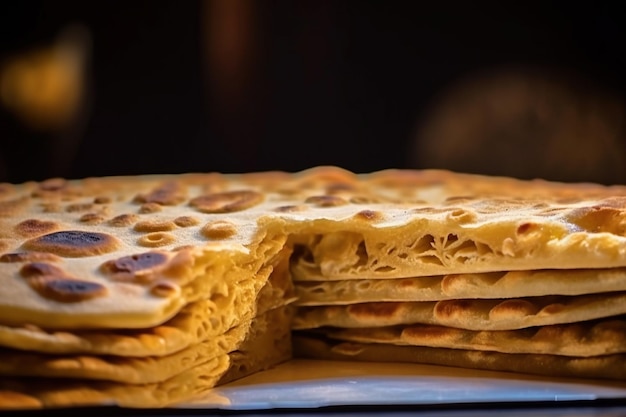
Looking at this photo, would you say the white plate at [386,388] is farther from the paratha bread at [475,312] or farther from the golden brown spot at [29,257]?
the golden brown spot at [29,257]

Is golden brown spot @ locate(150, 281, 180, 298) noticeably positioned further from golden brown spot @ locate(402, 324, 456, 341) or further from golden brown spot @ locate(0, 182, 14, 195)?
golden brown spot @ locate(0, 182, 14, 195)

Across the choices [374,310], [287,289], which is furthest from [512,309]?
[287,289]

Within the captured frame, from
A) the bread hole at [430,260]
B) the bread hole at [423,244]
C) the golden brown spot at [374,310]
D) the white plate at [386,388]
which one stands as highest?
the bread hole at [423,244]

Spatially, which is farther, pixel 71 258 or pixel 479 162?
pixel 479 162

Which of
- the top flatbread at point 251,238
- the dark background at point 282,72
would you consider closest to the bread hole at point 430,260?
the top flatbread at point 251,238

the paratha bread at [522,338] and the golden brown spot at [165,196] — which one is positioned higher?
the golden brown spot at [165,196]

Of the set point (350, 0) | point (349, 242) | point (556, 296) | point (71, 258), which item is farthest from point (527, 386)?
point (350, 0)

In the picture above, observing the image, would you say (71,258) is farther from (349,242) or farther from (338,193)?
(338,193)

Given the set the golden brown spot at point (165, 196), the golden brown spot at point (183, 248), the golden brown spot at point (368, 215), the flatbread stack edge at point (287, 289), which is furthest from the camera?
the golden brown spot at point (165, 196)
